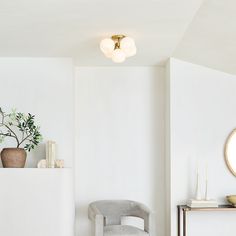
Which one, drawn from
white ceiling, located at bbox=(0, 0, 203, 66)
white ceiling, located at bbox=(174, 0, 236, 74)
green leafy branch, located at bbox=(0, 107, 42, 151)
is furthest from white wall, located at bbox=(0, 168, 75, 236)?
white ceiling, located at bbox=(174, 0, 236, 74)

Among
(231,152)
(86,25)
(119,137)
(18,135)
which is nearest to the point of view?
(86,25)

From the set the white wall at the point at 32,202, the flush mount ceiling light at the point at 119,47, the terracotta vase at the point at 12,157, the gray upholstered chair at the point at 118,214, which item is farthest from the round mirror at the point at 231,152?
the terracotta vase at the point at 12,157

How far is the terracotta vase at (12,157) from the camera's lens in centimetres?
470

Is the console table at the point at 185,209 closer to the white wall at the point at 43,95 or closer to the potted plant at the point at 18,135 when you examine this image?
the white wall at the point at 43,95

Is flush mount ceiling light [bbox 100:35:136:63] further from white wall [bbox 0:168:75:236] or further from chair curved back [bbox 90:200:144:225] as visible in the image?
chair curved back [bbox 90:200:144:225]

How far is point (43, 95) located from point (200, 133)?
1.76m

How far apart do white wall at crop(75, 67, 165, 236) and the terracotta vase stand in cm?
91

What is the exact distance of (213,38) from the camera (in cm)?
446

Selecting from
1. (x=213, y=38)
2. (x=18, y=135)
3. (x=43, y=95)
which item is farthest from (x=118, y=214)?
(x=213, y=38)

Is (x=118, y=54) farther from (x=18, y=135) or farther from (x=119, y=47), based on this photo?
(x=18, y=135)

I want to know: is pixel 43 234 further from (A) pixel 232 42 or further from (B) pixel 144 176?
(A) pixel 232 42

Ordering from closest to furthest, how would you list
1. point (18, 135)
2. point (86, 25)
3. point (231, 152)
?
1. point (86, 25)
2. point (18, 135)
3. point (231, 152)

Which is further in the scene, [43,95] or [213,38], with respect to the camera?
[43,95]

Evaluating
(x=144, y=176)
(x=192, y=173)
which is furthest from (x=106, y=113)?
(x=192, y=173)
